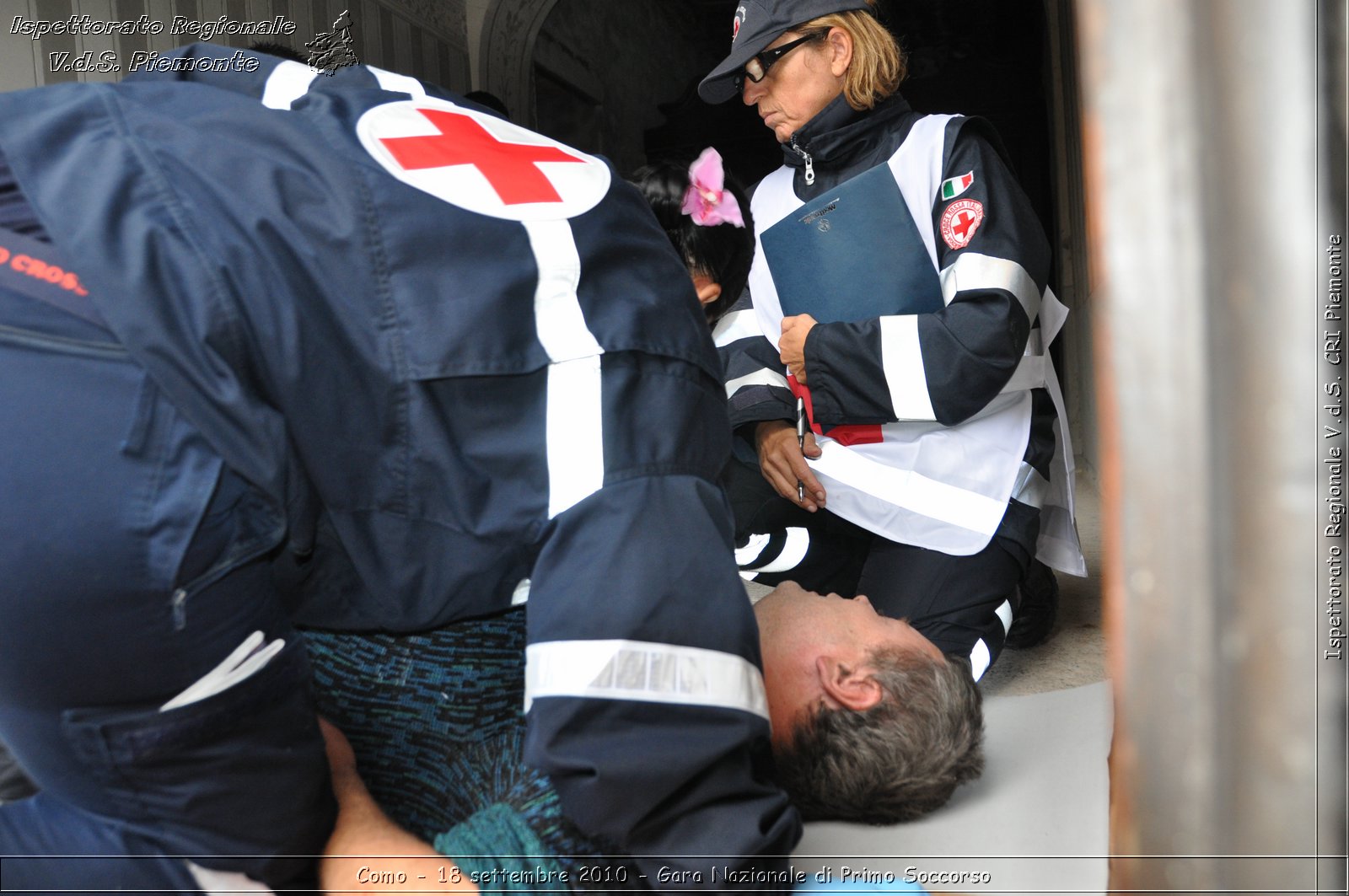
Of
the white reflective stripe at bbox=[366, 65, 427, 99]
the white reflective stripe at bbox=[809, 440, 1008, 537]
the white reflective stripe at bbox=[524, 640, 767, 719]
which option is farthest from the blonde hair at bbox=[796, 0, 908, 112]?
the white reflective stripe at bbox=[524, 640, 767, 719]

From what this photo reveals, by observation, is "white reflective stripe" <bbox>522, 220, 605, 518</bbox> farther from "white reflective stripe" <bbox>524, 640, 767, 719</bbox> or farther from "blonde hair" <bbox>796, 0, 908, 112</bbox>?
"blonde hair" <bbox>796, 0, 908, 112</bbox>

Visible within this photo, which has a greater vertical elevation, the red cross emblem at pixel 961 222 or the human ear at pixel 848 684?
the red cross emblem at pixel 961 222

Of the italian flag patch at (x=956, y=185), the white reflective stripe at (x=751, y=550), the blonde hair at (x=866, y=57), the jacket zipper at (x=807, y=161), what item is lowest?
the white reflective stripe at (x=751, y=550)

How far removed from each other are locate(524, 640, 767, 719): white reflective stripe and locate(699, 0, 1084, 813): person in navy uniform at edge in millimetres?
1223

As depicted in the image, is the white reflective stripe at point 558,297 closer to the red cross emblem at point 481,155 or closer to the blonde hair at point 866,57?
the red cross emblem at point 481,155

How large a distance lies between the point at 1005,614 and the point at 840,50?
→ 1198 millimetres

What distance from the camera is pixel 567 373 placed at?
1057 millimetres

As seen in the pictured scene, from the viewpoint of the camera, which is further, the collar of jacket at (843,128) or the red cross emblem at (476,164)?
the collar of jacket at (843,128)

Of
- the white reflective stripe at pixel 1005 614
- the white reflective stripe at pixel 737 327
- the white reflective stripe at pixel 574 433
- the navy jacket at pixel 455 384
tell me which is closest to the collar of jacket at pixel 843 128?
the white reflective stripe at pixel 737 327

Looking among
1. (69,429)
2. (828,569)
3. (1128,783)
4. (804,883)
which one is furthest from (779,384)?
(1128,783)

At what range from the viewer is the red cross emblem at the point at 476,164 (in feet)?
3.52

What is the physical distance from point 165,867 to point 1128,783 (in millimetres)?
926

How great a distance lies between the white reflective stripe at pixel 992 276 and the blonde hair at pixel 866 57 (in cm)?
43

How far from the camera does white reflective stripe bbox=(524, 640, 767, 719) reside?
38.5 inches
